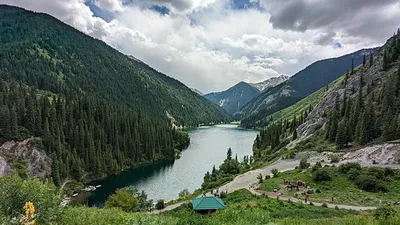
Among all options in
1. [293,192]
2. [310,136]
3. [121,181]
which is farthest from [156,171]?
[293,192]

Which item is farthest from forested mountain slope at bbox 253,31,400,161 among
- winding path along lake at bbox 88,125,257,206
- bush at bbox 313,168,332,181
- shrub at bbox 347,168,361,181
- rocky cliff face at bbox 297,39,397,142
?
bush at bbox 313,168,332,181

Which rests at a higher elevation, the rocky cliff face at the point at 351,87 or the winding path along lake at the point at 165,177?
the rocky cliff face at the point at 351,87

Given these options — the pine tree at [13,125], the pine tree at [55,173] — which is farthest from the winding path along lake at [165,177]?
the pine tree at [13,125]

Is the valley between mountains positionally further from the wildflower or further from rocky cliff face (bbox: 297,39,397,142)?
rocky cliff face (bbox: 297,39,397,142)

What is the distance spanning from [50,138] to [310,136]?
93105mm

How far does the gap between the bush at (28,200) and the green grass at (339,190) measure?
39176 mm

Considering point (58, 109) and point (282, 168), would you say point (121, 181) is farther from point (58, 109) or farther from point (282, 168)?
point (282, 168)

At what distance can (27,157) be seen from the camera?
98938mm

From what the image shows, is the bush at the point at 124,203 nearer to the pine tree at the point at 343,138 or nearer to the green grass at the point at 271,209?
the green grass at the point at 271,209

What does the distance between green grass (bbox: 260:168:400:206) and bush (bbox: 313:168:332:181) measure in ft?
2.70

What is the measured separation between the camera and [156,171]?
412 feet

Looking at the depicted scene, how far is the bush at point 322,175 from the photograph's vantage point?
56.2 m

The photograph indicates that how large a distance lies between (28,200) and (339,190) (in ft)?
157

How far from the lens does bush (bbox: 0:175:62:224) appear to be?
17.3 metres
